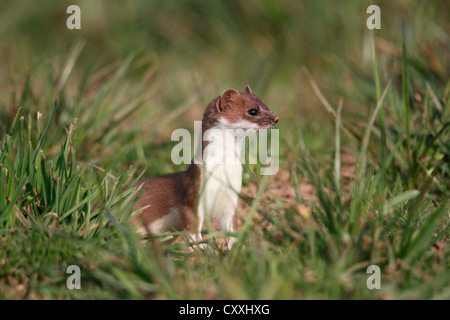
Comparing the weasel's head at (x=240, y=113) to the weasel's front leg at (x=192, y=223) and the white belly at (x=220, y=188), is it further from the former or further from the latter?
the weasel's front leg at (x=192, y=223)

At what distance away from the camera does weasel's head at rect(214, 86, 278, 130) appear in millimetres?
3652

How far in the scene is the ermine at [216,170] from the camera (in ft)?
11.8

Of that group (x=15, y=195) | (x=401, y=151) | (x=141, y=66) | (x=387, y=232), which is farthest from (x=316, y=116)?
(x=15, y=195)

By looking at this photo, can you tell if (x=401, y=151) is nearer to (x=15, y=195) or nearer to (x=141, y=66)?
(x=15, y=195)

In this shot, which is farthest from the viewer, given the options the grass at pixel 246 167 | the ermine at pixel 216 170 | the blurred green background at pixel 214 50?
the blurred green background at pixel 214 50

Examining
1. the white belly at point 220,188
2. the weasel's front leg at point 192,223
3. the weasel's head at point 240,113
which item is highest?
the weasel's head at point 240,113

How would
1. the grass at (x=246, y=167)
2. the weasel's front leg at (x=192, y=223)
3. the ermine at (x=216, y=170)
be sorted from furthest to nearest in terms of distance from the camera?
1. the ermine at (x=216, y=170)
2. the weasel's front leg at (x=192, y=223)
3. the grass at (x=246, y=167)

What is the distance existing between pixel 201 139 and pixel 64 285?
1255 millimetres

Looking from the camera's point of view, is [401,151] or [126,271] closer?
[126,271]

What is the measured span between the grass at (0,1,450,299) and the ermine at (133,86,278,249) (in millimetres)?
235

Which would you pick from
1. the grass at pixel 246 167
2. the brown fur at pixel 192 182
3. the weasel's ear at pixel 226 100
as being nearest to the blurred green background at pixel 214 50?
the grass at pixel 246 167

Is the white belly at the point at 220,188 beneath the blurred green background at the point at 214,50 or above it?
beneath

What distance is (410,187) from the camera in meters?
4.06

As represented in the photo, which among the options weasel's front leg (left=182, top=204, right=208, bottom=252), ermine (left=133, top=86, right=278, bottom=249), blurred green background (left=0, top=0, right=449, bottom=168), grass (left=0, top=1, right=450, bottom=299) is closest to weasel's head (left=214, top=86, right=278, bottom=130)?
ermine (left=133, top=86, right=278, bottom=249)
